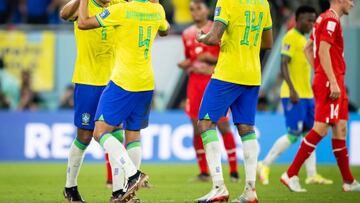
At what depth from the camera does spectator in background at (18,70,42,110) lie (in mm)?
21328

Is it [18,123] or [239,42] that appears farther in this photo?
[18,123]

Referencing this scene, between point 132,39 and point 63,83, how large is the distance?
13.9m

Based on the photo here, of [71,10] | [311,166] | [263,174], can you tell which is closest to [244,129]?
[71,10]

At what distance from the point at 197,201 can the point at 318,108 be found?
94.9 inches

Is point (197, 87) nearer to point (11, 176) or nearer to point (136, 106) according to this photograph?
point (11, 176)

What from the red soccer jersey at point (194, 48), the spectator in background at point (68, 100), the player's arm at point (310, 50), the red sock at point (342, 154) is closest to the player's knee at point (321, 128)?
the red sock at point (342, 154)

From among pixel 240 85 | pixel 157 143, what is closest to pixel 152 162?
pixel 157 143

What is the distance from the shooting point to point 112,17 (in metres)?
9.57

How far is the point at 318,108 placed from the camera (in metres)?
11.7

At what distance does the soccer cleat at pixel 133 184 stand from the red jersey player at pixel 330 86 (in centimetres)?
319

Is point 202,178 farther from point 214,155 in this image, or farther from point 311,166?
point 214,155

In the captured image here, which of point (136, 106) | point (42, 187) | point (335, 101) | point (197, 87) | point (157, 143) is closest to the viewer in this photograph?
point (136, 106)

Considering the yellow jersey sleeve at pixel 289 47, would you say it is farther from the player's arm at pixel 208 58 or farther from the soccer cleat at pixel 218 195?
the soccer cleat at pixel 218 195

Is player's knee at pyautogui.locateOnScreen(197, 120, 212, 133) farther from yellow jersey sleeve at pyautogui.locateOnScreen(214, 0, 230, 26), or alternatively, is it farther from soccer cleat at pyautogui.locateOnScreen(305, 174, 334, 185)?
soccer cleat at pyautogui.locateOnScreen(305, 174, 334, 185)
